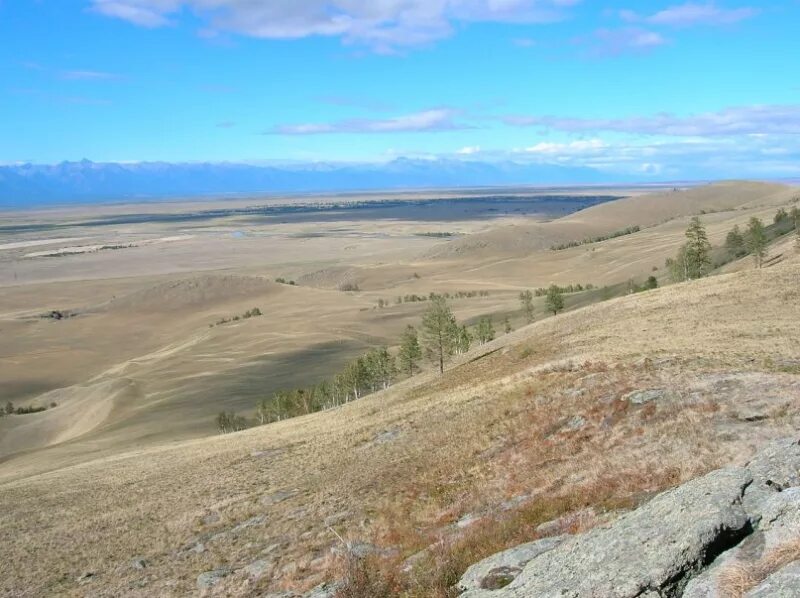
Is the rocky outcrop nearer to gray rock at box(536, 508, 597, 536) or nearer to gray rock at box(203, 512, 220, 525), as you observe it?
gray rock at box(536, 508, 597, 536)

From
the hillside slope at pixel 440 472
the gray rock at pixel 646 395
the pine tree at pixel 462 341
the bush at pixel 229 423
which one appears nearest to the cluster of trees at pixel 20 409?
the bush at pixel 229 423

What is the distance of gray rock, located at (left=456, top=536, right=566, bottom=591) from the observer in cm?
1146

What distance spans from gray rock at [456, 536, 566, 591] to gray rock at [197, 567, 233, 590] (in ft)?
31.9

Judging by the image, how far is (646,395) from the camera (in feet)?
74.6

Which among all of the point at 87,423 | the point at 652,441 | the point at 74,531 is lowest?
the point at 87,423

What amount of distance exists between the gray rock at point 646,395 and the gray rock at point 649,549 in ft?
36.5

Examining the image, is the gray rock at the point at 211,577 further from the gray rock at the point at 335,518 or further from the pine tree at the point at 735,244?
the pine tree at the point at 735,244

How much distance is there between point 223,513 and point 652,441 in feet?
54.6

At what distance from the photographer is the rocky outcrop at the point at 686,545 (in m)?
9.08

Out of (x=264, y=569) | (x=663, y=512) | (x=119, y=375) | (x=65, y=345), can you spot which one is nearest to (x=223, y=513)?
(x=264, y=569)

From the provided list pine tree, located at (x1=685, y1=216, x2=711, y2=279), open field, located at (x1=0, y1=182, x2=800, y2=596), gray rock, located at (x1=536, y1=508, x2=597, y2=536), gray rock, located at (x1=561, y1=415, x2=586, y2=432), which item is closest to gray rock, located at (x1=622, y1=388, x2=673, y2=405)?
open field, located at (x1=0, y1=182, x2=800, y2=596)

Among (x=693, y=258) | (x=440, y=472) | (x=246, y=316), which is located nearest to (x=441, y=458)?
(x=440, y=472)

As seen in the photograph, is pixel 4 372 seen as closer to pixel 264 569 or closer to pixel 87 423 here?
pixel 87 423

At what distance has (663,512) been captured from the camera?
10.8m
